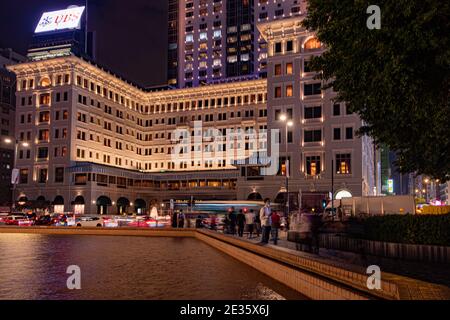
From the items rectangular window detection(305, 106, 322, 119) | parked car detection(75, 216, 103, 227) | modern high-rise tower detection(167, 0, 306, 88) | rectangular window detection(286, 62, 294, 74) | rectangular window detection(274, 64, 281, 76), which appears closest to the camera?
parked car detection(75, 216, 103, 227)

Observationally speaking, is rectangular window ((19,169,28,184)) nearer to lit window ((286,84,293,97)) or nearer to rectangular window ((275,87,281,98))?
rectangular window ((275,87,281,98))

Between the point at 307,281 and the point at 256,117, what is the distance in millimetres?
87376

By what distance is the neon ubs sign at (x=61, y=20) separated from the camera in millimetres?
97688

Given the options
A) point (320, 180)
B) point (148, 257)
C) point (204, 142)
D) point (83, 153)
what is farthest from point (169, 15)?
point (148, 257)

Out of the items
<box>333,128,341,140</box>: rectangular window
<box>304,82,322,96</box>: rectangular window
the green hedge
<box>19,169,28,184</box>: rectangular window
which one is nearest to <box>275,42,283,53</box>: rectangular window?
<box>304,82,322,96</box>: rectangular window

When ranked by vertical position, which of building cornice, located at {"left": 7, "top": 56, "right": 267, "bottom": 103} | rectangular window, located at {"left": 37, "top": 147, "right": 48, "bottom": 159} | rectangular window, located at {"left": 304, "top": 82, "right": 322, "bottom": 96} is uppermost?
building cornice, located at {"left": 7, "top": 56, "right": 267, "bottom": 103}

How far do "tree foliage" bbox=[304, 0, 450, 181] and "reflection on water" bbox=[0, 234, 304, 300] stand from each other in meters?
6.08

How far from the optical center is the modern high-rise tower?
127 meters

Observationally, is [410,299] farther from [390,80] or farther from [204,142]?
[204,142]

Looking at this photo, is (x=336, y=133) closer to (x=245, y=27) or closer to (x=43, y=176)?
(x=43, y=176)

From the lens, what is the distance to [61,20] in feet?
325

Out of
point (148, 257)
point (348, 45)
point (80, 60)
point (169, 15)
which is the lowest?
point (148, 257)

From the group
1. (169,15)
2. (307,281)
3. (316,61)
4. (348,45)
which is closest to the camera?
(307,281)

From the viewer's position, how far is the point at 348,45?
44.6 ft
